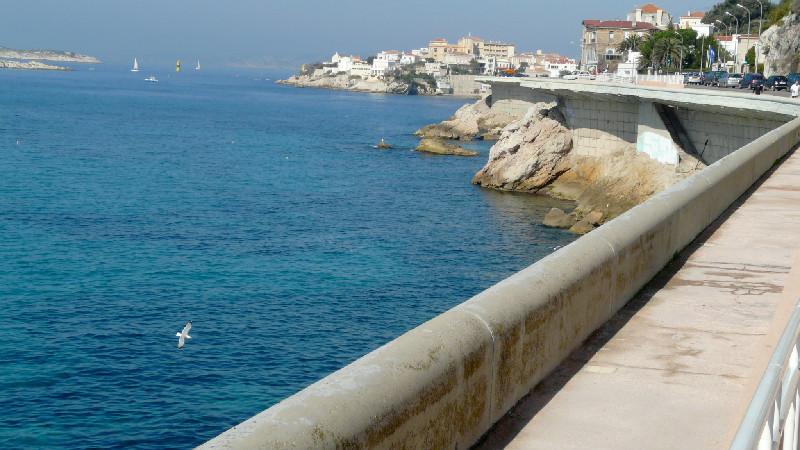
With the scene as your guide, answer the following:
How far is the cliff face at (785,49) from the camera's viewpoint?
257 ft

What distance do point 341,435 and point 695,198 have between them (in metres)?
7.62

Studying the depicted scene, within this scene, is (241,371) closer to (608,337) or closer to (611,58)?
(608,337)

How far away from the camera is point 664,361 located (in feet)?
19.9

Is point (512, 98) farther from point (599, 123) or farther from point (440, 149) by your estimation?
point (599, 123)

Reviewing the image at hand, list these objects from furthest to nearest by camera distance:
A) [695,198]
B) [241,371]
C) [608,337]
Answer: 1. [241,371]
2. [695,198]
3. [608,337]

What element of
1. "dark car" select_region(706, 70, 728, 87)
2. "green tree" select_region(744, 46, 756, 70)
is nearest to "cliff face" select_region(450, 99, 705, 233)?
"dark car" select_region(706, 70, 728, 87)

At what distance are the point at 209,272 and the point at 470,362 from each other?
95.1 feet

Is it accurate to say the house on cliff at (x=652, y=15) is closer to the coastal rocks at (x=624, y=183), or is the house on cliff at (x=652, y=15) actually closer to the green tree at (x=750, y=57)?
the green tree at (x=750, y=57)

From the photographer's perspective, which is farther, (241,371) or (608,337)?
(241,371)

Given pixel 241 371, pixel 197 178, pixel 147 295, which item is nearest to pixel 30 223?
pixel 147 295

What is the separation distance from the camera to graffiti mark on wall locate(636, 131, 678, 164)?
4369 cm

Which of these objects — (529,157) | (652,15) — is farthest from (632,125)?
(652,15)

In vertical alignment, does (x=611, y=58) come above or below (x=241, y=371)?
above

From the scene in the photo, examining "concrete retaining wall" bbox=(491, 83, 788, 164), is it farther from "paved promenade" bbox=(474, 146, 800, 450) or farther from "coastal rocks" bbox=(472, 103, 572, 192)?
"paved promenade" bbox=(474, 146, 800, 450)
